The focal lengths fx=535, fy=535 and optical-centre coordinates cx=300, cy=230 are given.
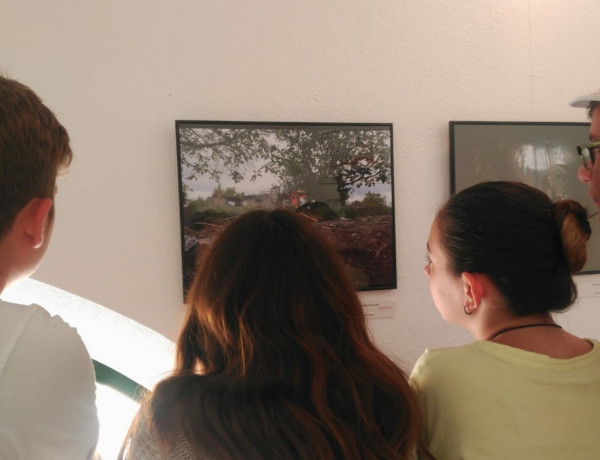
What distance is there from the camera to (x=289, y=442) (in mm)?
918

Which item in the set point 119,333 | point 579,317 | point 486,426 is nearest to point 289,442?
point 486,426

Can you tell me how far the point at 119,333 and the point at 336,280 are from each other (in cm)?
110

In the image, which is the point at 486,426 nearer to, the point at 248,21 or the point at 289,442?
the point at 289,442

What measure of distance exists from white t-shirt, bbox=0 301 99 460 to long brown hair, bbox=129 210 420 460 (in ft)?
0.47

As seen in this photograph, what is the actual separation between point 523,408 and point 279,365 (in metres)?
0.50

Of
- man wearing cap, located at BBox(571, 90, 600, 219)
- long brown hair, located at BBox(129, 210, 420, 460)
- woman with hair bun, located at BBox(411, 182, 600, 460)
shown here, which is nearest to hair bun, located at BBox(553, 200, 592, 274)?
woman with hair bun, located at BBox(411, 182, 600, 460)

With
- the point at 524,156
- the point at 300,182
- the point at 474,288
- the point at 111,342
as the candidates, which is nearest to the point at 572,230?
the point at 474,288

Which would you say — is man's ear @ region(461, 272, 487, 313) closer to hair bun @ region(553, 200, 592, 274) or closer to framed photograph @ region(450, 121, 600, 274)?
hair bun @ region(553, 200, 592, 274)

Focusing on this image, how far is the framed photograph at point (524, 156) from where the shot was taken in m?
2.10

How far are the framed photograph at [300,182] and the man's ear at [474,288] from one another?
645mm

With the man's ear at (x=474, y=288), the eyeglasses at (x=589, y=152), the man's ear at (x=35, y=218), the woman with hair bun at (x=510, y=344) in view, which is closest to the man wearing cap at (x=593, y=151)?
the eyeglasses at (x=589, y=152)

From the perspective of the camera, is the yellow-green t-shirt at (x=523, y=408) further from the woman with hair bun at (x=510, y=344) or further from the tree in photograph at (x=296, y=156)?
the tree in photograph at (x=296, y=156)

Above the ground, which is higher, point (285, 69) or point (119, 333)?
point (285, 69)

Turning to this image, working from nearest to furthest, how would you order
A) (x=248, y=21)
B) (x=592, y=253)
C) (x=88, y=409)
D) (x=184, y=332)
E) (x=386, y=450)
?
(x=88, y=409), (x=386, y=450), (x=184, y=332), (x=248, y=21), (x=592, y=253)
